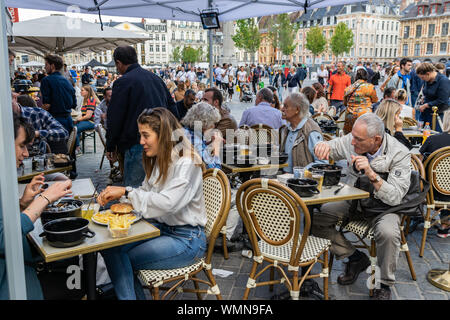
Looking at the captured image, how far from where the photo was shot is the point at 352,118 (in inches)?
267

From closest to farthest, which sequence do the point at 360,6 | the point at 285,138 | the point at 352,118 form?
the point at 285,138 < the point at 352,118 < the point at 360,6

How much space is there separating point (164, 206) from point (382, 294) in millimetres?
1872

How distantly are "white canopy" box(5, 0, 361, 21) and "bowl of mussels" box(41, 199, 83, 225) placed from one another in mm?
5083

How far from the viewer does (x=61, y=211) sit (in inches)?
89.0

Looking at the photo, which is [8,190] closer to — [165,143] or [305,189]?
[165,143]

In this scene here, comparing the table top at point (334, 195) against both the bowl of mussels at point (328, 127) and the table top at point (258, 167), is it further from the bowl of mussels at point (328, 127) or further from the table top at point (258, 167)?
the bowl of mussels at point (328, 127)

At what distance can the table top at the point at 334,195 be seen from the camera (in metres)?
2.80

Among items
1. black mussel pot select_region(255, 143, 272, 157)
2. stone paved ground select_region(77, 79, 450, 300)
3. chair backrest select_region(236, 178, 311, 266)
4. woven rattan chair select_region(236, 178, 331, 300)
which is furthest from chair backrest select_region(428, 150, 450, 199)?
chair backrest select_region(236, 178, 311, 266)

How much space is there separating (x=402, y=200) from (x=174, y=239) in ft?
6.09

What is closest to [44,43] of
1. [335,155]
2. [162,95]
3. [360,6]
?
[162,95]

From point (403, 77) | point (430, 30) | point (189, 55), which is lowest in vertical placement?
point (403, 77)

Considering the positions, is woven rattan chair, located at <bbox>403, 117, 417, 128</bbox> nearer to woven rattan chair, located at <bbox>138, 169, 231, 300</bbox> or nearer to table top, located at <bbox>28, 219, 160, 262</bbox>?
woven rattan chair, located at <bbox>138, 169, 231, 300</bbox>

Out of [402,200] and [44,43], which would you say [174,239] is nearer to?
[402,200]

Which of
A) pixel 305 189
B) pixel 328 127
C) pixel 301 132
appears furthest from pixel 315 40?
pixel 305 189
